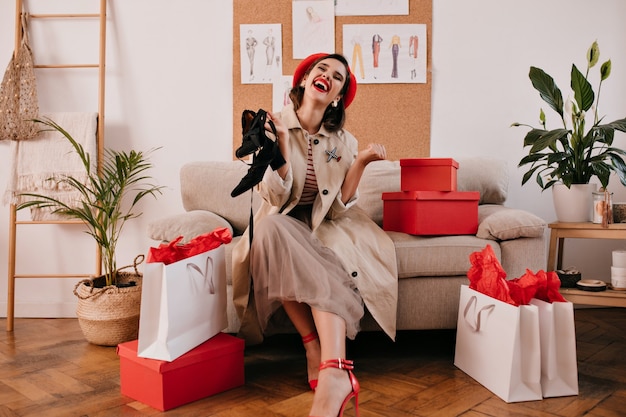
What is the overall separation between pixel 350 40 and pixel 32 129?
5.39ft

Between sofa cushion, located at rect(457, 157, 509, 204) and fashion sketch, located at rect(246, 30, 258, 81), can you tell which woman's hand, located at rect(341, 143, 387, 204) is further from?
fashion sketch, located at rect(246, 30, 258, 81)

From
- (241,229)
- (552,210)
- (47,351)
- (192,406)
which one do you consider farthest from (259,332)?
(552,210)

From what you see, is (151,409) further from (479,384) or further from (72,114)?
(72,114)

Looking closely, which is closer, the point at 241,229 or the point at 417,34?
the point at 241,229

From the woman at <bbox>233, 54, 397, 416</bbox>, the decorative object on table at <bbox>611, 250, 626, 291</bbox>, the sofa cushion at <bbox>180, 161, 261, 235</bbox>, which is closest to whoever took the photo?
the woman at <bbox>233, 54, 397, 416</bbox>

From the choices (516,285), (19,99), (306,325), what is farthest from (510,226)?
(19,99)

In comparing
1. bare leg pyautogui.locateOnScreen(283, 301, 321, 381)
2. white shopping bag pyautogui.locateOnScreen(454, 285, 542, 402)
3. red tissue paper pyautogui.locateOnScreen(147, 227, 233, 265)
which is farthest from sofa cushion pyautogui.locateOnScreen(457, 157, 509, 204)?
red tissue paper pyautogui.locateOnScreen(147, 227, 233, 265)

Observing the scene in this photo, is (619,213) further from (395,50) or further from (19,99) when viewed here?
(19,99)

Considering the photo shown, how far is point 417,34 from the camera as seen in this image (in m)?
2.78

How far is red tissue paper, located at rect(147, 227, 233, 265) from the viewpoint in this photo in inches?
61.1

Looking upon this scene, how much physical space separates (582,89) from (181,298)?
1904 millimetres

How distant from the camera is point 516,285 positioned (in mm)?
1568

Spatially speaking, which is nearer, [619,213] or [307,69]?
[307,69]

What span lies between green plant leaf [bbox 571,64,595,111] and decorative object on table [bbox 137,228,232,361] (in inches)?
66.7
